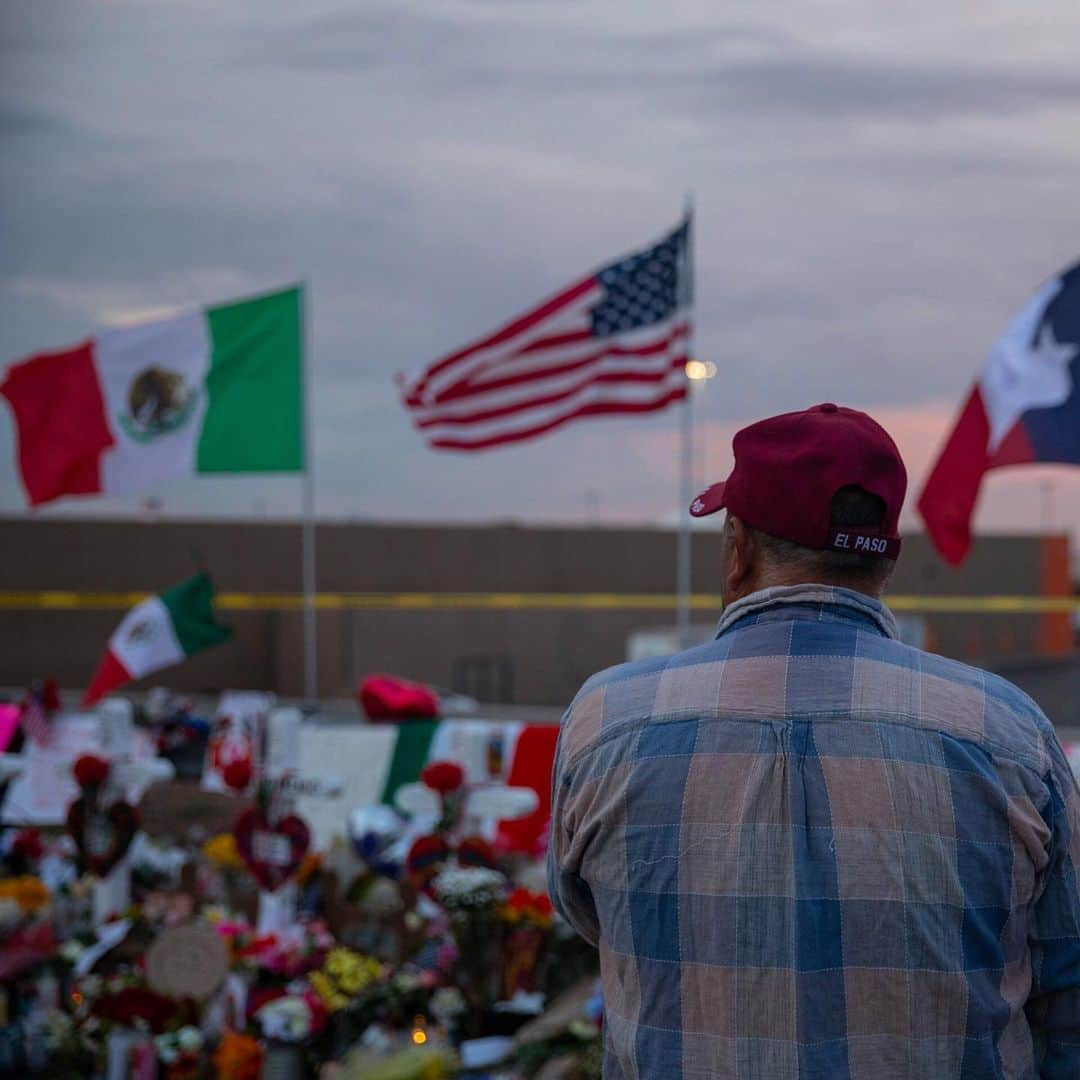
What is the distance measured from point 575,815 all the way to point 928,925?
466mm

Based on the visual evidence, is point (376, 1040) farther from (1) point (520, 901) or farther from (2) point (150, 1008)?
(2) point (150, 1008)

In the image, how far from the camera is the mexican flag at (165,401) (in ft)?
32.0

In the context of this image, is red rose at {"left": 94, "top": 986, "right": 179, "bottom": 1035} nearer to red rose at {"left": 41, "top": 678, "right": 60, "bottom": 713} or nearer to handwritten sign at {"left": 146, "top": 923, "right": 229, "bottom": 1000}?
handwritten sign at {"left": 146, "top": 923, "right": 229, "bottom": 1000}

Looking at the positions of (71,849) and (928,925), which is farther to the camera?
(71,849)

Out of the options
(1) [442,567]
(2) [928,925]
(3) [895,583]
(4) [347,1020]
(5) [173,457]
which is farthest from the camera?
(3) [895,583]

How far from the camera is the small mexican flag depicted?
807 centimetres

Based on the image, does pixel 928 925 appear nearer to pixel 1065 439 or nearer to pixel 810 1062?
pixel 810 1062

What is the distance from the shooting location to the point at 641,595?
832 inches

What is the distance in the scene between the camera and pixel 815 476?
72.3 inches

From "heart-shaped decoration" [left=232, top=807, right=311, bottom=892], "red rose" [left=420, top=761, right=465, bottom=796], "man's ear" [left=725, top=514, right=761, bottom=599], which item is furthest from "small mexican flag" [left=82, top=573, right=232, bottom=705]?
"man's ear" [left=725, top=514, right=761, bottom=599]

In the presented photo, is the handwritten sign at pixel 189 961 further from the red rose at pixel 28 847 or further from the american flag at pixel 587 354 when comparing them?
the american flag at pixel 587 354

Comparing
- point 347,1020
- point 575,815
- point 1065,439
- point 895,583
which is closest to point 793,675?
point 575,815

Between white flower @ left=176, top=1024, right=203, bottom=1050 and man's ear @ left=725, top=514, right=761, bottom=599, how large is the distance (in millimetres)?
3468

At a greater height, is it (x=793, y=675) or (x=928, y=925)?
(x=793, y=675)
